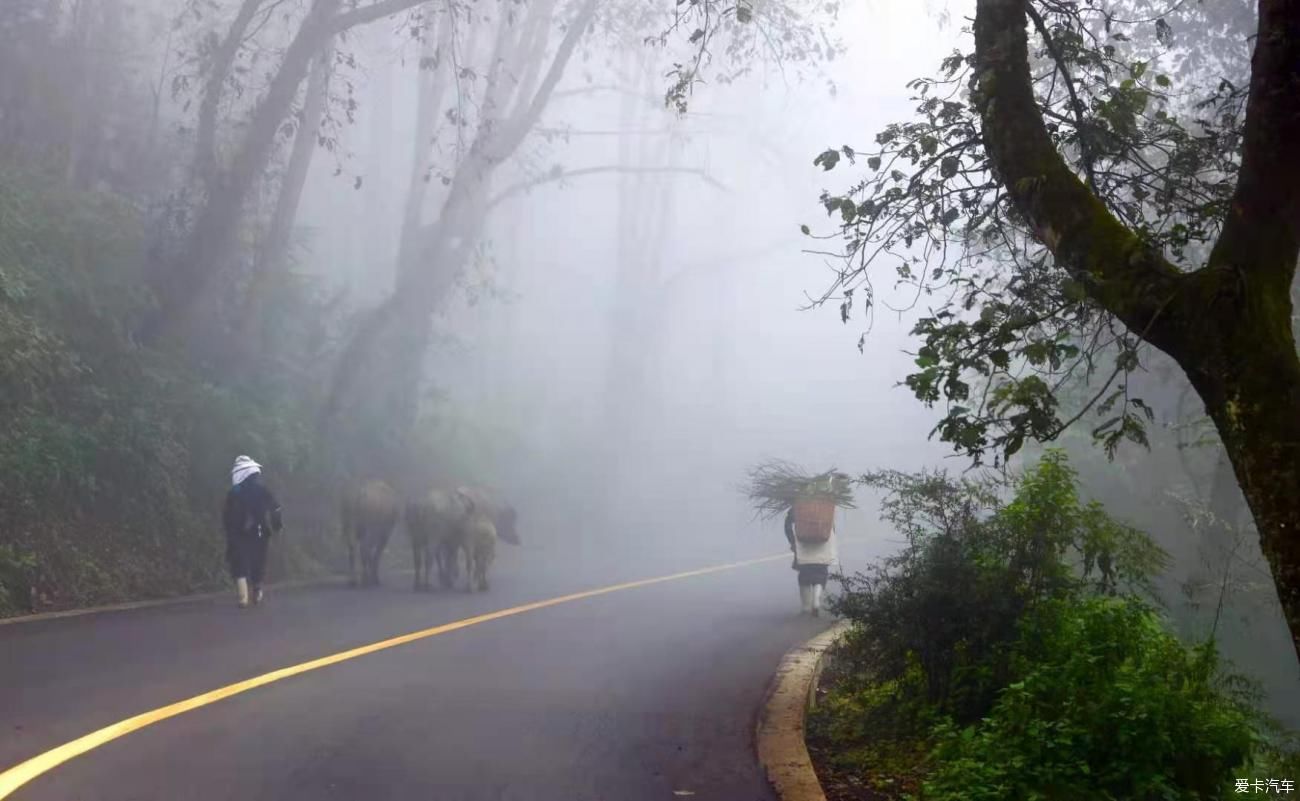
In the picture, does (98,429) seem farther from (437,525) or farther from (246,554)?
(437,525)

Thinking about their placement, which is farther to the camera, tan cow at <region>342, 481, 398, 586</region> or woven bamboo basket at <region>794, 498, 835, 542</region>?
tan cow at <region>342, 481, 398, 586</region>

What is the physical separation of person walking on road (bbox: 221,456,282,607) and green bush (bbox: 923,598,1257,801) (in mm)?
9946

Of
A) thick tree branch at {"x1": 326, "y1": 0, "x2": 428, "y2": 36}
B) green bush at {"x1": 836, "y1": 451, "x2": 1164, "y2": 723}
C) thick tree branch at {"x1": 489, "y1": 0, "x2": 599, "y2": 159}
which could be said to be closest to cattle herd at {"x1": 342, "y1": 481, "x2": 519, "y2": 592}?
thick tree branch at {"x1": 326, "y1": 0, "x2": 428, "y2": 36}

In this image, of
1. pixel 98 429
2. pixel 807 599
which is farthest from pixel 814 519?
pixel 98 429

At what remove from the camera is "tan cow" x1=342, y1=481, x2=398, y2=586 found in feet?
64.7

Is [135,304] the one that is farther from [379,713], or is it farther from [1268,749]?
[1268,749]

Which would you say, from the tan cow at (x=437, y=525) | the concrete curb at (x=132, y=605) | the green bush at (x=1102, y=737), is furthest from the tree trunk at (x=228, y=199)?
the green bush at (x=1102, y=737)

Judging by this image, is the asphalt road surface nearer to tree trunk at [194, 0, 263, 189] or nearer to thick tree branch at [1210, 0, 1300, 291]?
thick tree branch at [1210, 0, 1300, 291]

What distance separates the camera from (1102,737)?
23.6ft

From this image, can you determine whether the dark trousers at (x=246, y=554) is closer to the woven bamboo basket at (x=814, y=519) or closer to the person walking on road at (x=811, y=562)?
the person walking on road at (x=811, y=562)

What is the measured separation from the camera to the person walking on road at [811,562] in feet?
61.7

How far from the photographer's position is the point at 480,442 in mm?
33906

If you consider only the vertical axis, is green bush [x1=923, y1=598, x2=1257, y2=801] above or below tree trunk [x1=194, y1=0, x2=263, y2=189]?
below

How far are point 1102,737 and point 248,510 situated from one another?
11127 millimetres
